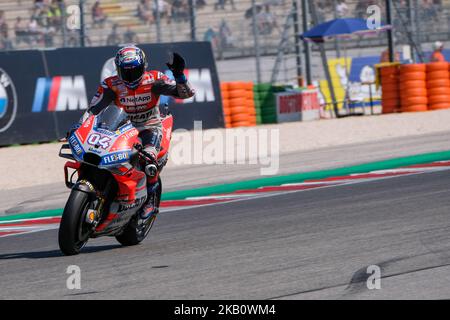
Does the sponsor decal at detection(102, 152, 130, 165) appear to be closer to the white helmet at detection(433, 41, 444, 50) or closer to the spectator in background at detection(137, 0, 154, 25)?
the spectator in background at detection(137, 0, 154, 25)

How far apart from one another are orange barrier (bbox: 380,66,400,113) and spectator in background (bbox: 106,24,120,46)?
6247mm

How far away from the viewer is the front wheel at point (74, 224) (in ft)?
23.3

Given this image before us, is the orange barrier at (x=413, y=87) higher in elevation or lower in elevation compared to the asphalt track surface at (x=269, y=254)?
lower

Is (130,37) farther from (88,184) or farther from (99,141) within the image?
(88,184)

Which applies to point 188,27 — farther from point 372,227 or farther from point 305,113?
point 372,227

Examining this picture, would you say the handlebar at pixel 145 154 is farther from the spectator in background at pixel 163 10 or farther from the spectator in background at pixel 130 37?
the spectator in background at pixel 163 10

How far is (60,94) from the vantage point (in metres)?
18.1

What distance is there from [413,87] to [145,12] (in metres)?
6.36

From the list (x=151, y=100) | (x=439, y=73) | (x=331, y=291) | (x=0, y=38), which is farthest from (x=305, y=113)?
(x=331, y=291)

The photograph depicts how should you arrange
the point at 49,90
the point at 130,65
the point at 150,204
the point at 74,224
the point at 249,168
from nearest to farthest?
the point at 74,224
the point at 130,65
the point at 150,204
the point at 249,168
the point at 49,90

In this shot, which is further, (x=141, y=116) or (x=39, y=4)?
(x=39, y=4)

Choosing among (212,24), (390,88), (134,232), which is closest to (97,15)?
(212,24)

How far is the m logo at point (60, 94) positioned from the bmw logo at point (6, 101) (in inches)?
16.6

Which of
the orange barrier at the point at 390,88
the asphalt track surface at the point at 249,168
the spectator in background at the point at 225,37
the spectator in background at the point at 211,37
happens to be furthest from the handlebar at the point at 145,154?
the spectator in background at the point at 225,37
